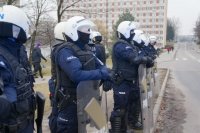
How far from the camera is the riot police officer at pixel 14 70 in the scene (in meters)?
3.37

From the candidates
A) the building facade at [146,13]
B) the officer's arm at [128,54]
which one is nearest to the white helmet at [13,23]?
the officer's arm at [128,54]

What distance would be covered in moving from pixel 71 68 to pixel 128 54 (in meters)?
2.38

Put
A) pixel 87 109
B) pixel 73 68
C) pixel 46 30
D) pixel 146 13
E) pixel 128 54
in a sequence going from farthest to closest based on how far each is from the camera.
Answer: pixel 146 13 < pixel 46 30 < pixel 128 54 < pixel 73 68 < pixel 87 109

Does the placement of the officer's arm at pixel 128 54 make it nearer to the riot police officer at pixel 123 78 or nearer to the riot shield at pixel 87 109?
the riot police officer at pixel 123 78

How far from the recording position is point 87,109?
3961mm

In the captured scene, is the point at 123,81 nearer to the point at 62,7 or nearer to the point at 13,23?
the point at 13,23

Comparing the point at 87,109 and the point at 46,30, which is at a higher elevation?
the point at 87,109

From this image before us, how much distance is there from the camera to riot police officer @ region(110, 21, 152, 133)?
6.68 metres

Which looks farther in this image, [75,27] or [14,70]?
[75,27]

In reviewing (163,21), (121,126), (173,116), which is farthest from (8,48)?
(163,21)

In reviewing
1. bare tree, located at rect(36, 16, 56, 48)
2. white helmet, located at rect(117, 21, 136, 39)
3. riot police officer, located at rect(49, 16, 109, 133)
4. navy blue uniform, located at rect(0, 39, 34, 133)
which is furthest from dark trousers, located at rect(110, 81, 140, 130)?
bare tree, located at rect(36, 16, 56, 48)

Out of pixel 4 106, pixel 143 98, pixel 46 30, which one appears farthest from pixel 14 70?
pixel 46 30

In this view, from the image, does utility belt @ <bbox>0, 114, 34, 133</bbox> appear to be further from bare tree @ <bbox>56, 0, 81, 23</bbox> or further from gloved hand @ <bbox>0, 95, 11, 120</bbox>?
bare tree @ <bbox>56, 0, 81, 23</bbox>

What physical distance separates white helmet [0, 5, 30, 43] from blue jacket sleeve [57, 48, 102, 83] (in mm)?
834
